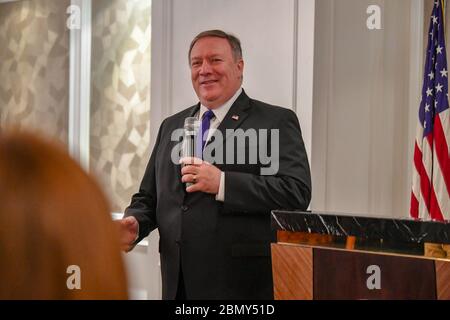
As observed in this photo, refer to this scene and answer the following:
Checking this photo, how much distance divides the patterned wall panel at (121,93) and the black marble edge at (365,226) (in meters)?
3.12

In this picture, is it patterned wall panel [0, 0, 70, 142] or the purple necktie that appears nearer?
the purple necktie

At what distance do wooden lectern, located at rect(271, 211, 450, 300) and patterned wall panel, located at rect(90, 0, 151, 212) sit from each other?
314 cm

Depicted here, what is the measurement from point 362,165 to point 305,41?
990 mm

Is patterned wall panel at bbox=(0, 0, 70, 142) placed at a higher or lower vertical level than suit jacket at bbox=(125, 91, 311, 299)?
higher

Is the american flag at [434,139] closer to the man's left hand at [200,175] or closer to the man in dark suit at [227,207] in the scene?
the man in dark suit at [227,207]

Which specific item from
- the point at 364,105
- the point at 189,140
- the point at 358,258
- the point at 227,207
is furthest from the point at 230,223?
the point at 364,105

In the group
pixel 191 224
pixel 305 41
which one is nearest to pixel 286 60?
pixel 305 41

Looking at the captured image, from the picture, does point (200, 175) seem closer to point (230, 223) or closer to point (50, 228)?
point (230, 223)

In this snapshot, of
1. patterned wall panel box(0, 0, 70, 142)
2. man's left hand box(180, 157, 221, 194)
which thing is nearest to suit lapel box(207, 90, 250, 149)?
man's left hand box(180, 157, 221, 194)

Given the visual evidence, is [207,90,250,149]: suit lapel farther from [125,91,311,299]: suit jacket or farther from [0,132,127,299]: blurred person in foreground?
[0,132,127,299]: blurred person in foreground

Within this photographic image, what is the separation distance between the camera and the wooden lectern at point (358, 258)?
129 centimetres

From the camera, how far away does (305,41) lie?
3160mm

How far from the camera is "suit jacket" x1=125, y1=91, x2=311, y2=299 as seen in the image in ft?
7.92

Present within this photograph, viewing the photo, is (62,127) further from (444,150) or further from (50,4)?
(444,150)
